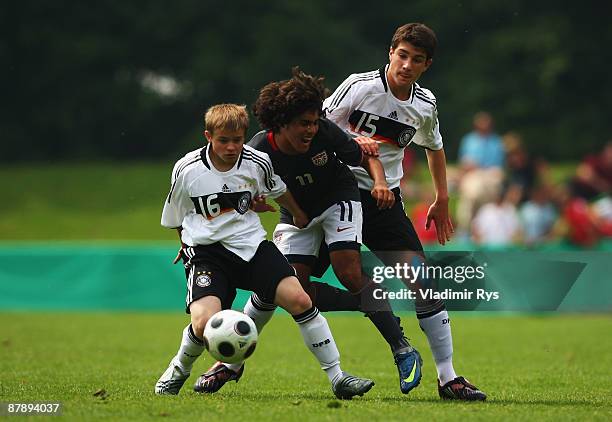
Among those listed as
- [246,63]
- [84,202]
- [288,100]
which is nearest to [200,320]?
[288,100]

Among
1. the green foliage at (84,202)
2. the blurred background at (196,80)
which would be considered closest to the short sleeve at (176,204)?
the blurred background at (196,80)

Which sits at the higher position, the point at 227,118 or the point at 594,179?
the point at 227,118

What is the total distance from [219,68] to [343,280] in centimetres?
2490

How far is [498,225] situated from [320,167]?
1063 cm

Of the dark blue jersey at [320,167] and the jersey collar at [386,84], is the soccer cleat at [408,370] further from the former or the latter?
the jersey collar at [386,84]

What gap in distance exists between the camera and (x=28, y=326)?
1288 cm

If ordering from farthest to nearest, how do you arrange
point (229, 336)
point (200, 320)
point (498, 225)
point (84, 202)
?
point (84, 202) → point (498, 225) → point (200, 320) → point (229, 336)

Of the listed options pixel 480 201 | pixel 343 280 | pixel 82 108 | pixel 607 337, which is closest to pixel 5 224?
pixel 82 108

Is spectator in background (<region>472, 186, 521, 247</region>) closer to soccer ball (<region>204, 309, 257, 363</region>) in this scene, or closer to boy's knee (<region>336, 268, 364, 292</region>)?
boy's knee (<region>336, 268, 364, 292</region>)

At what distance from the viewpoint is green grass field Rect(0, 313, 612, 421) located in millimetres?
5961

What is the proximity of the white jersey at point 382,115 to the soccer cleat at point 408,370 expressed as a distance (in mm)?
1043

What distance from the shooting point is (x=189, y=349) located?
21.6 ft

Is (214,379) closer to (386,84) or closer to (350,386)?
(350,386)

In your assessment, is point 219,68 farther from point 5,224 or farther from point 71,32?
point 5,224
